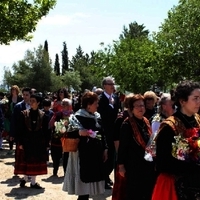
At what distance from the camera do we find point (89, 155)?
6520 mm

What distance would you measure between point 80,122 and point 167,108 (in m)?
1.28

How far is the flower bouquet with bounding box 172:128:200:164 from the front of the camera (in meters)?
3.93

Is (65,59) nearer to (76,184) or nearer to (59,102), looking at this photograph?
(59,102)

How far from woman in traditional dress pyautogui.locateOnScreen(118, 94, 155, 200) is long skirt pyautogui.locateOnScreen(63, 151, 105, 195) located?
3.60ft

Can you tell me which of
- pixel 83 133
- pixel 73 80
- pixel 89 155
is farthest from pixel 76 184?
pixel 73 80

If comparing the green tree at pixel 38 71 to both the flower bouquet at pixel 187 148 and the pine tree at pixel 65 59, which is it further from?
the flower bouquet at pixel 187 148

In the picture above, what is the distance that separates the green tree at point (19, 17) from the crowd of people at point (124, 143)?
240 inches

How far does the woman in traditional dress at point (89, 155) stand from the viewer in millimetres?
6496

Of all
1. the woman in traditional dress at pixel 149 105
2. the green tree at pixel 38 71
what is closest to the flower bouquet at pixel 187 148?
the woman in traditional dress at pixel 149 105

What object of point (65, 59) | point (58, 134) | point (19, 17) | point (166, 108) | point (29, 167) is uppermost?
point (65, 59)

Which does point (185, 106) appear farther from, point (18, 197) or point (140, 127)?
point (18, 197)

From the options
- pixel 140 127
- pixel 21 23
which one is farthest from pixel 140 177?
pixel 21 23

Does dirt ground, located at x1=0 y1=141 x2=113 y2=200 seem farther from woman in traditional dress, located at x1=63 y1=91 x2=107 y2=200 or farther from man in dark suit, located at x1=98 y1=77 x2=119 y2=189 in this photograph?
woman in traditional dress, located at x1=63 y1=91 x2=107 y2=200

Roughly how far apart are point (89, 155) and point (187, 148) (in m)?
2.77
